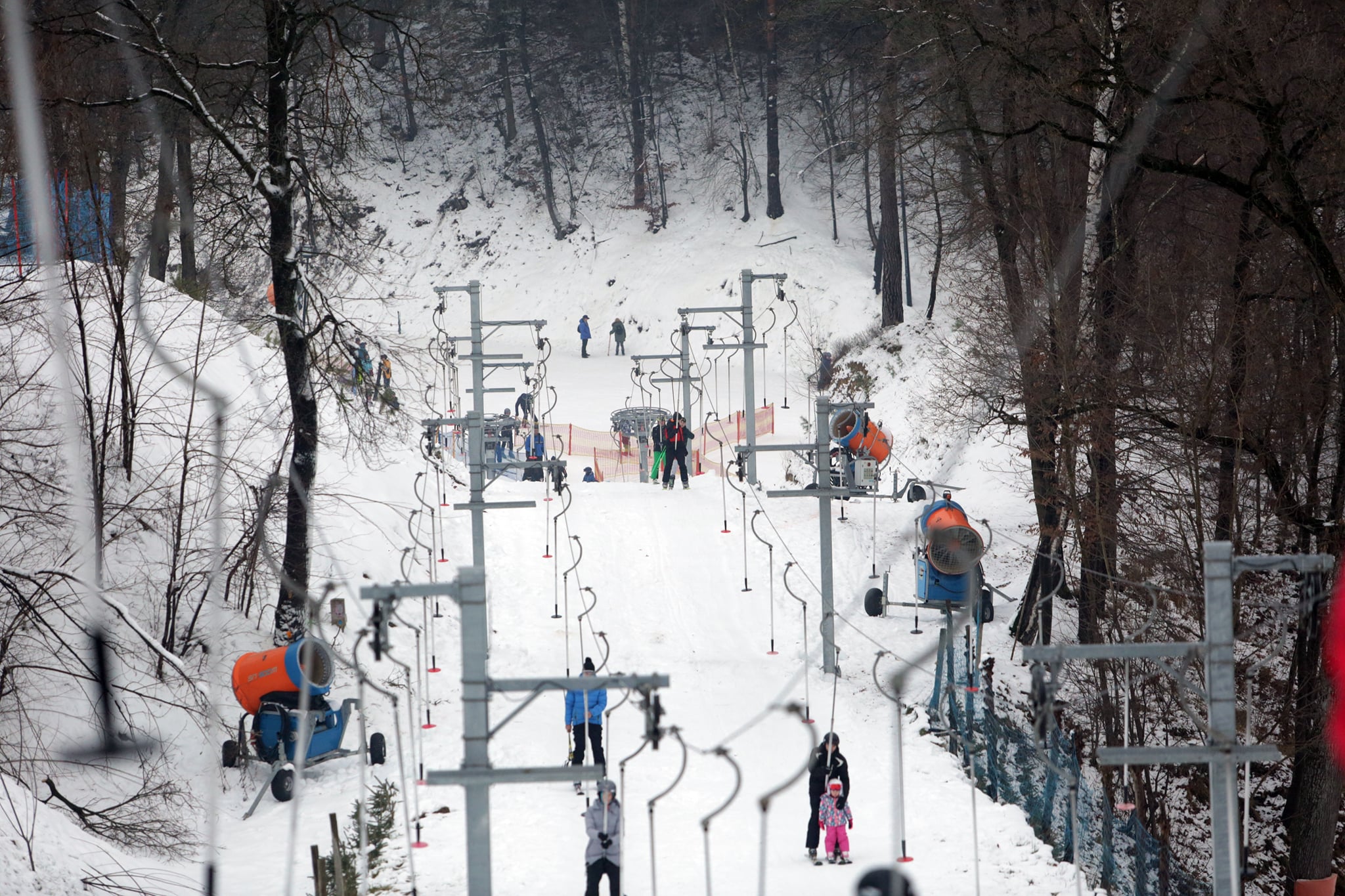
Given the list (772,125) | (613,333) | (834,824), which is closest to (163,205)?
(834,824)

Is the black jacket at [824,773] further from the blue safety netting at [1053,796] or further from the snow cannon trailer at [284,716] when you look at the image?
the snow cannon trailer at [284,716]

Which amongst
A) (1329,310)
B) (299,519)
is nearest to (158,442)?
(299,519)

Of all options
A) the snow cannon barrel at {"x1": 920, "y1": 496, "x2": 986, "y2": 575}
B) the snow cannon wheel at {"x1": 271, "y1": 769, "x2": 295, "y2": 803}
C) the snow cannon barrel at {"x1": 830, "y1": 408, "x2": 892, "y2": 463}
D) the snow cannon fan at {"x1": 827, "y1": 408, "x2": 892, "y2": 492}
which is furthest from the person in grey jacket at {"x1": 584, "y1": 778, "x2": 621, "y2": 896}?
the snow cannon barrel at {"x1": 830, "y1": 408, "x2": 892, "y2": 463}

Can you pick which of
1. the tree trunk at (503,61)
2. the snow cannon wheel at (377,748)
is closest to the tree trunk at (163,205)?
the snow cannon wheel at (377,748)

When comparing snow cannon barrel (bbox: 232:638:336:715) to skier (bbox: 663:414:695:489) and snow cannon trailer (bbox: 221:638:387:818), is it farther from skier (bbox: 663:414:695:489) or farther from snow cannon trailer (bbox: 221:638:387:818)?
skier (bbox: 663:414:695:489)

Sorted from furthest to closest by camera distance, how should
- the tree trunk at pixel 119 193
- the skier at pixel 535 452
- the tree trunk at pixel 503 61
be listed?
the tree trunk at pixel 503 61, the skier at pixel 535 452, the tree trunk at pixel 119 193

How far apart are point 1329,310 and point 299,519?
422 inches

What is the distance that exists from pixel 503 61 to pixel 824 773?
45050mm

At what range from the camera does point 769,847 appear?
10.7 meters

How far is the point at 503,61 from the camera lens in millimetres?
51125

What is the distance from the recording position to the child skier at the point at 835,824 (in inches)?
402

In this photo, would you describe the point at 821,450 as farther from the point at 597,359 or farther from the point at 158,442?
the point at 597,359

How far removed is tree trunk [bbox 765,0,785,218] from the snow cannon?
29525 mm

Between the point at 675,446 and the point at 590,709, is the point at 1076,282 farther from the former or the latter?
the point at 590,709
